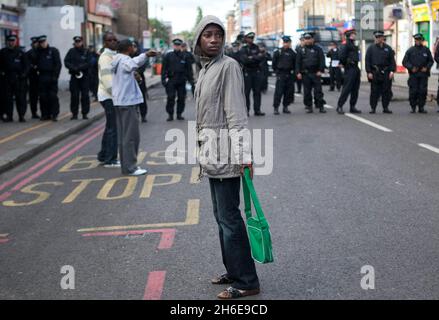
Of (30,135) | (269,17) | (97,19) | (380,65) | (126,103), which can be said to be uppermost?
(269,17)

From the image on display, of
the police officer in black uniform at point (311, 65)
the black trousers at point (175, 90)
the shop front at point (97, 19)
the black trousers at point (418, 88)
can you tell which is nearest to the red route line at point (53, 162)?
the black trousers at point (175, 90)

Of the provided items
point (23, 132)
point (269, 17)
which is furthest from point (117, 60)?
point (269, 17)

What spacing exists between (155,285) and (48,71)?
493 inches

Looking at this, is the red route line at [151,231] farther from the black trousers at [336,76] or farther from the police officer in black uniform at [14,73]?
the black trousers at [336,76]

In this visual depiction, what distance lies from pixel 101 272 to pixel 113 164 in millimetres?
5321

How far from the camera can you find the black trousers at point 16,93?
669 inches

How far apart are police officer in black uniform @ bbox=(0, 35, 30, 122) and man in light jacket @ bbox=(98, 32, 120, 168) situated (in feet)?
23.5

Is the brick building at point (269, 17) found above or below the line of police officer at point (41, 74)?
above

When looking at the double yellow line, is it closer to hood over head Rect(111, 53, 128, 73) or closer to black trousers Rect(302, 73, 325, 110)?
hood over head Rect(111, 53, 128, 73)

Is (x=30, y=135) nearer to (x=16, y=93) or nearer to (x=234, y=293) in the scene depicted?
(x=16, y=93)

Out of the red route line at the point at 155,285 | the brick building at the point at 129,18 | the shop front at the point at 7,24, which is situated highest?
the brick building at the point at 129,18

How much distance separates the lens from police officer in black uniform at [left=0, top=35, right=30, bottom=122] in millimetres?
16719

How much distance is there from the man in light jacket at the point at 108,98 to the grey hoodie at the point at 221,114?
5.47 m

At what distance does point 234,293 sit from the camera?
457 cm
